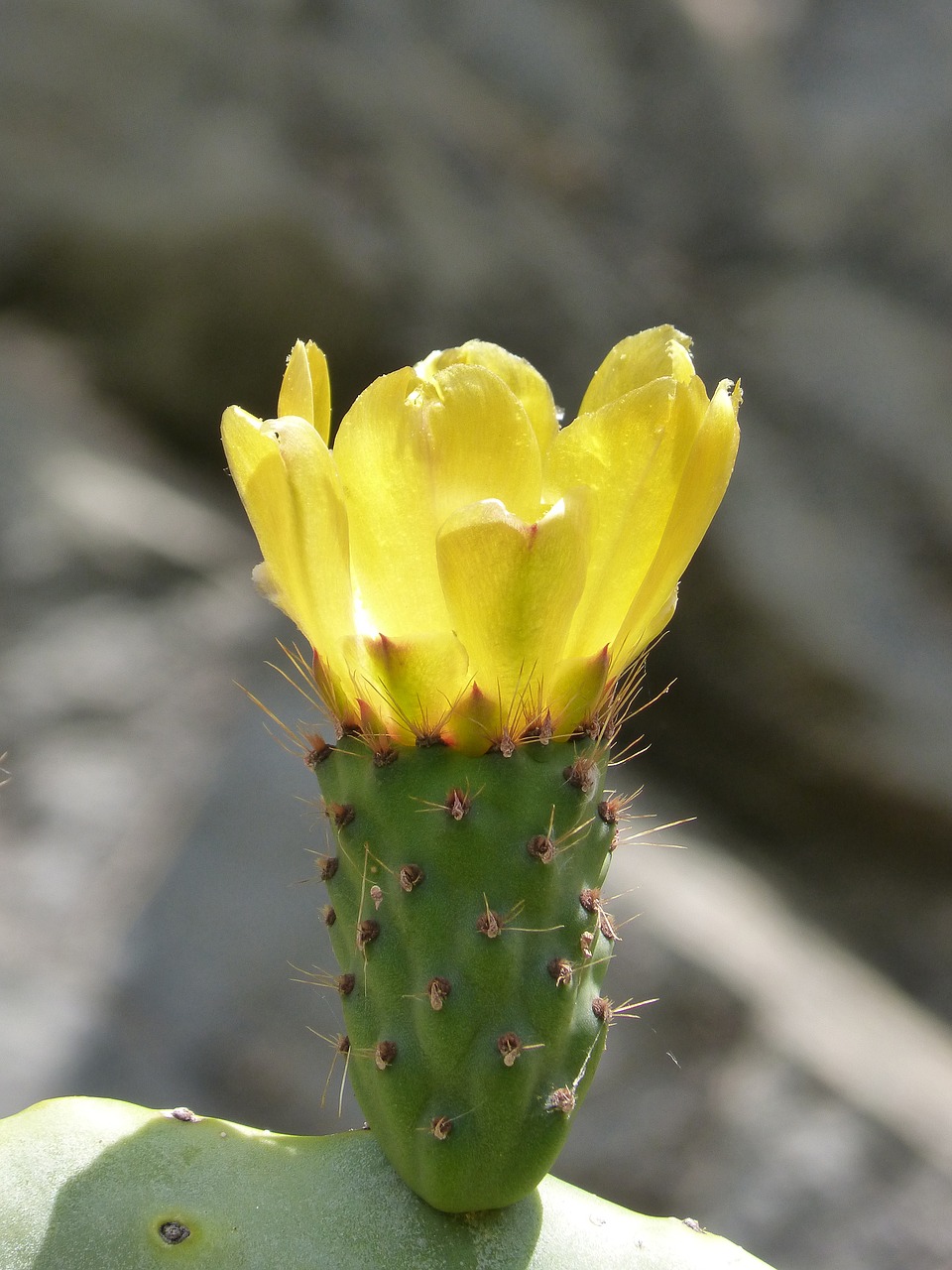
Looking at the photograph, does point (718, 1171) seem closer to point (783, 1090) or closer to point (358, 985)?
point (783, 1090)

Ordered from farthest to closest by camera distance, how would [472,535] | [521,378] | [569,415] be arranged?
[569,415], [521,378], [472,535]

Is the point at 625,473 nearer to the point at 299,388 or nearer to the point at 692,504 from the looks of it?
the point at 692,504

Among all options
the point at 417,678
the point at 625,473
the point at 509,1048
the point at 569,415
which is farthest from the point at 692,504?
the point at 569,415

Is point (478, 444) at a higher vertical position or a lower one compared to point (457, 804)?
higher

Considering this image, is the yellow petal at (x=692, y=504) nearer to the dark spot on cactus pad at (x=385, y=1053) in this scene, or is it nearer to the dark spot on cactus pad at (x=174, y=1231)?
the dark spot on cactus pad at (x=385, y=1053)

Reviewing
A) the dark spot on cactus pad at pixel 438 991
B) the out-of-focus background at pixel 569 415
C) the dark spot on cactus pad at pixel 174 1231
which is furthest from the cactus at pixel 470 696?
the out-of-focus background at pixel 569 415

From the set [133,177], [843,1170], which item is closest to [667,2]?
[133,177]
